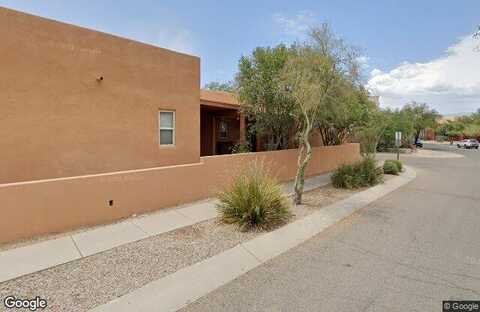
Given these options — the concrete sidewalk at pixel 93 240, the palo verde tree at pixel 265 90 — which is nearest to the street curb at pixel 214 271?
the concrete sidewalk at pixel 93 240

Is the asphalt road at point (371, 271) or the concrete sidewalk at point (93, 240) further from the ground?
the concrete sidewalk at point (93, 240)

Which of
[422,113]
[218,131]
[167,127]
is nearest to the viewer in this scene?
[167,127]

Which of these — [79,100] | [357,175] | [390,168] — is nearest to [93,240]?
[79,100]

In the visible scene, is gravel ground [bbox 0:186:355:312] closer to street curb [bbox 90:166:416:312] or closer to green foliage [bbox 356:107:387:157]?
street curb [bbox 90:166:416:312]

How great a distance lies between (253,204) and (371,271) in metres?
2.74

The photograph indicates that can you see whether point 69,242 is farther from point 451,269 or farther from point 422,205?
point 422,205

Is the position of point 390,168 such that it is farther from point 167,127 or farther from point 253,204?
point 167,127

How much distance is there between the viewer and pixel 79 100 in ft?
23.2

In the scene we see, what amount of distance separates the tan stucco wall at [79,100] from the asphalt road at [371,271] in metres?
4.62

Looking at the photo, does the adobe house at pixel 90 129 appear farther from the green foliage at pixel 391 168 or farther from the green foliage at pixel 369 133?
the green foliage at pixel 369 133

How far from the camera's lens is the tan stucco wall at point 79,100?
6.13 m

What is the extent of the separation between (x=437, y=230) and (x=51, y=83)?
31.5 ft

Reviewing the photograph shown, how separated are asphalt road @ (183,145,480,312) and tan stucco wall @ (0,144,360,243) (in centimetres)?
399

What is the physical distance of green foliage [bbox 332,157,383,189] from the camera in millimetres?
11453
